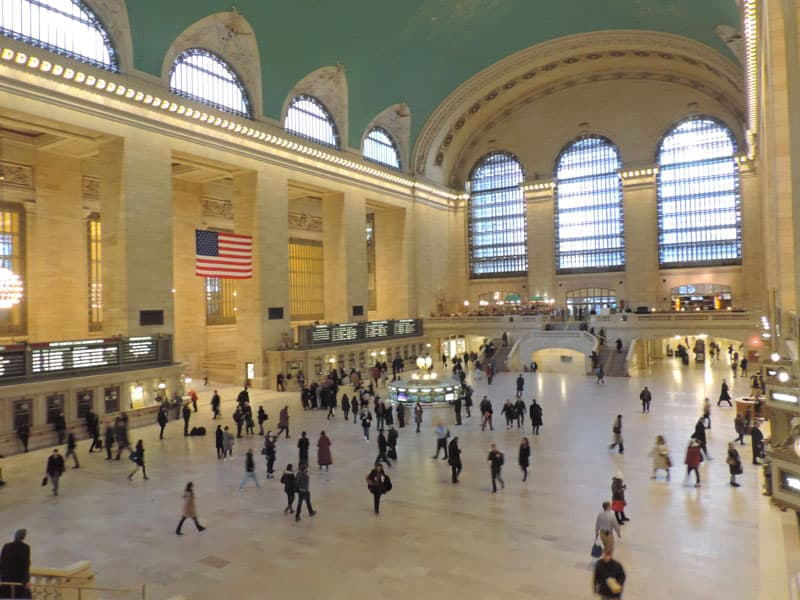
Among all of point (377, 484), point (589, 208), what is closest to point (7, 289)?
point (377, 484)

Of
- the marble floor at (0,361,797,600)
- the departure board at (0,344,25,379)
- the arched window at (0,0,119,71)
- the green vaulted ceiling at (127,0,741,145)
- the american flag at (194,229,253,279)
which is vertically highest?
the green vaulted ceiling at (127,0,741,145)

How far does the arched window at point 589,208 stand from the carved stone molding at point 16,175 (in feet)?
102

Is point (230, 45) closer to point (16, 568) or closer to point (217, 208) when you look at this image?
point (217, 208)

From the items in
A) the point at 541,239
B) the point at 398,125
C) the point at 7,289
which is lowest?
the point at 7,289

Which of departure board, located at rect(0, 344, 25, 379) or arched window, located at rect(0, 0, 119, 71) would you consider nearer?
departure board, located at rect(0, 344, 25, 379)

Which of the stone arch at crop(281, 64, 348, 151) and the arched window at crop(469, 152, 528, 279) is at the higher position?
the stone arch at crop(281, 64, 348, 151)

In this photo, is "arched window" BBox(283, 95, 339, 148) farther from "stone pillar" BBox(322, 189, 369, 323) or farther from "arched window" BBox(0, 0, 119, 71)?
"arched window" BBox(0, 0, 119, 71)

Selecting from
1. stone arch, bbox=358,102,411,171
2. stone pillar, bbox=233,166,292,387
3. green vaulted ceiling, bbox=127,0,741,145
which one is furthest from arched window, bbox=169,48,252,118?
stone arch, bbox=358,102,411,171

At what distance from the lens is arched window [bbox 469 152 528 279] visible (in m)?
41.1

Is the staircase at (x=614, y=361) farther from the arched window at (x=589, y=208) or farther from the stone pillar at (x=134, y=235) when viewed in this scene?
the stone pillar at (x=134, y=235)

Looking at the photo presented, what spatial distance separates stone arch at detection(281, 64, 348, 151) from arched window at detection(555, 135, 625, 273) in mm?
16645

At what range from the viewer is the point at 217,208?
97.2 feet

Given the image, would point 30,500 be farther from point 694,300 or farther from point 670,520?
point 694,300

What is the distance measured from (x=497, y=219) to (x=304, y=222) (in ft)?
47.7
